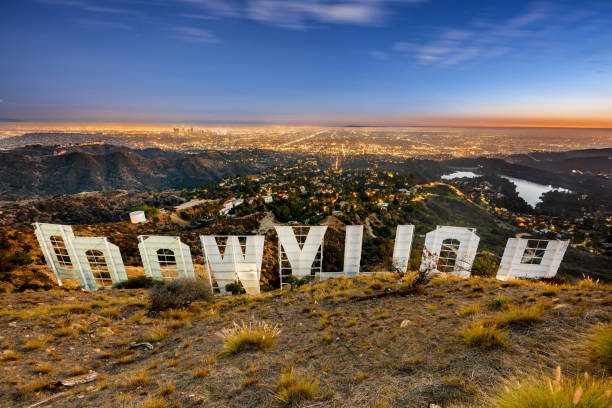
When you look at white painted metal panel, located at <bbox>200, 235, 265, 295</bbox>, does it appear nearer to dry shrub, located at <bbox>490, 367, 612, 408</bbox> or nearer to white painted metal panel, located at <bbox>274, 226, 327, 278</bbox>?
white painted metal panel, located at <bbox>274, 226, 327, 278</bbox>

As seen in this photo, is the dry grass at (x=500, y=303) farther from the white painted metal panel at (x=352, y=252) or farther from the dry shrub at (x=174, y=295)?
the dry shrub at (x=174, y=295)

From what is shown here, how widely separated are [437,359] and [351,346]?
1.69m

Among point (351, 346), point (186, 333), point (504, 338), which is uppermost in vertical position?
point (504, 338)

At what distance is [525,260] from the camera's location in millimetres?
11328

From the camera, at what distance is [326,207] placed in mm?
56469

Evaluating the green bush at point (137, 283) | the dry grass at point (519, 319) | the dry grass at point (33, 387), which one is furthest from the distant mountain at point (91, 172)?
the dry grass at point (519, 319)

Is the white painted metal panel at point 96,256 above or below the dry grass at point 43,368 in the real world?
below

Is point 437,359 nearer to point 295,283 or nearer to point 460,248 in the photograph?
point 295,283

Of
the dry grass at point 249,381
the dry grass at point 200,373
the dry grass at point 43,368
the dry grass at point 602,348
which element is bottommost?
the dry grass at point 43,368

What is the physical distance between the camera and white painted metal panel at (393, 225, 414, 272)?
11961 mm

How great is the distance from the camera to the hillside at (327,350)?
126 inches

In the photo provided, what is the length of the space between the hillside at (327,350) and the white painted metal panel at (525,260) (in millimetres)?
4330

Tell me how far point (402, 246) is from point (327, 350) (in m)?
8.90

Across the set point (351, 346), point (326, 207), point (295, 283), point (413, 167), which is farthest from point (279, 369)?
point (413, 167)
